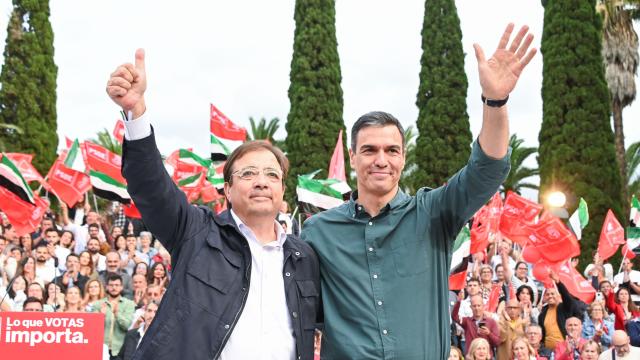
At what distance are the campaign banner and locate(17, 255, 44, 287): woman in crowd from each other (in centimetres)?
429

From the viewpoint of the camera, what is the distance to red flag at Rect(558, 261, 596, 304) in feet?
33.4

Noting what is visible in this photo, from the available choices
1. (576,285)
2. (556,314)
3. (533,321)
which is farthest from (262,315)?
(576,285)

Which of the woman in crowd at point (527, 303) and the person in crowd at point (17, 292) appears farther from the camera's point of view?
the woman in crowd at point (527, 303)

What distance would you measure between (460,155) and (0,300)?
18.4m

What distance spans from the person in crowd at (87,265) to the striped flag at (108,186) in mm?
2693

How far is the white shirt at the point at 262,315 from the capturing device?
9.16 feet

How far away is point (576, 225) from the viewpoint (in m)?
14.3

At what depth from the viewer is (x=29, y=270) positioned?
9.53 metres

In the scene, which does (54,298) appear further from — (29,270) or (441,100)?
(441,100)

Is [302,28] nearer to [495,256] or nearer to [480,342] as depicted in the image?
[495,256]

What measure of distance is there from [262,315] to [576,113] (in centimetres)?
1923

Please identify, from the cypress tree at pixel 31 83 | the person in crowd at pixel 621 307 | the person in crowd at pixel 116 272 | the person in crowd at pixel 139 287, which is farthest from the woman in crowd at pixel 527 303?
the cypress tree at pixel 31 83

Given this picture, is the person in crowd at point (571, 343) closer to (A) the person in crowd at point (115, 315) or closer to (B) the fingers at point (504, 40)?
(A) the person in crowd at point (115, 315)

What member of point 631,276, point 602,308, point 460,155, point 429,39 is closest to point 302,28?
point 429,39
